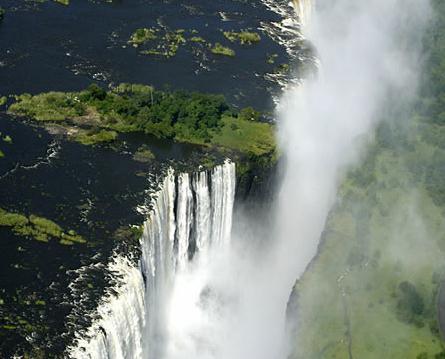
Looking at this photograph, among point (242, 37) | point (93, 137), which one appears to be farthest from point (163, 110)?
point (242, 37)

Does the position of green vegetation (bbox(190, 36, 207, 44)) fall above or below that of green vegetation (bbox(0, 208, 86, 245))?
above

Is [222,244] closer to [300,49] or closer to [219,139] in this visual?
[219,139]

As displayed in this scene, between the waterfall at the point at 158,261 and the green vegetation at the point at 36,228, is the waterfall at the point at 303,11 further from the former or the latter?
the green vegetation at the point at 36,228

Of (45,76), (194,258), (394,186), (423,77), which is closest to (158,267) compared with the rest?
(194,258)

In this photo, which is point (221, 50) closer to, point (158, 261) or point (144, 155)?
point (144, 155)

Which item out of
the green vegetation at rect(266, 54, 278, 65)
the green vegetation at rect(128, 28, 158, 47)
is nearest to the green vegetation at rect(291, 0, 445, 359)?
the green vegetation at rect(266, 54, 278, 65)

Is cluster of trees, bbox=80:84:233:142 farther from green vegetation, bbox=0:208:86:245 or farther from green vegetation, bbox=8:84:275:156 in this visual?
green vegetation, bbox=0:208:86:245

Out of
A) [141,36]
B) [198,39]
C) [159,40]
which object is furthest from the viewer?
[198,39]
